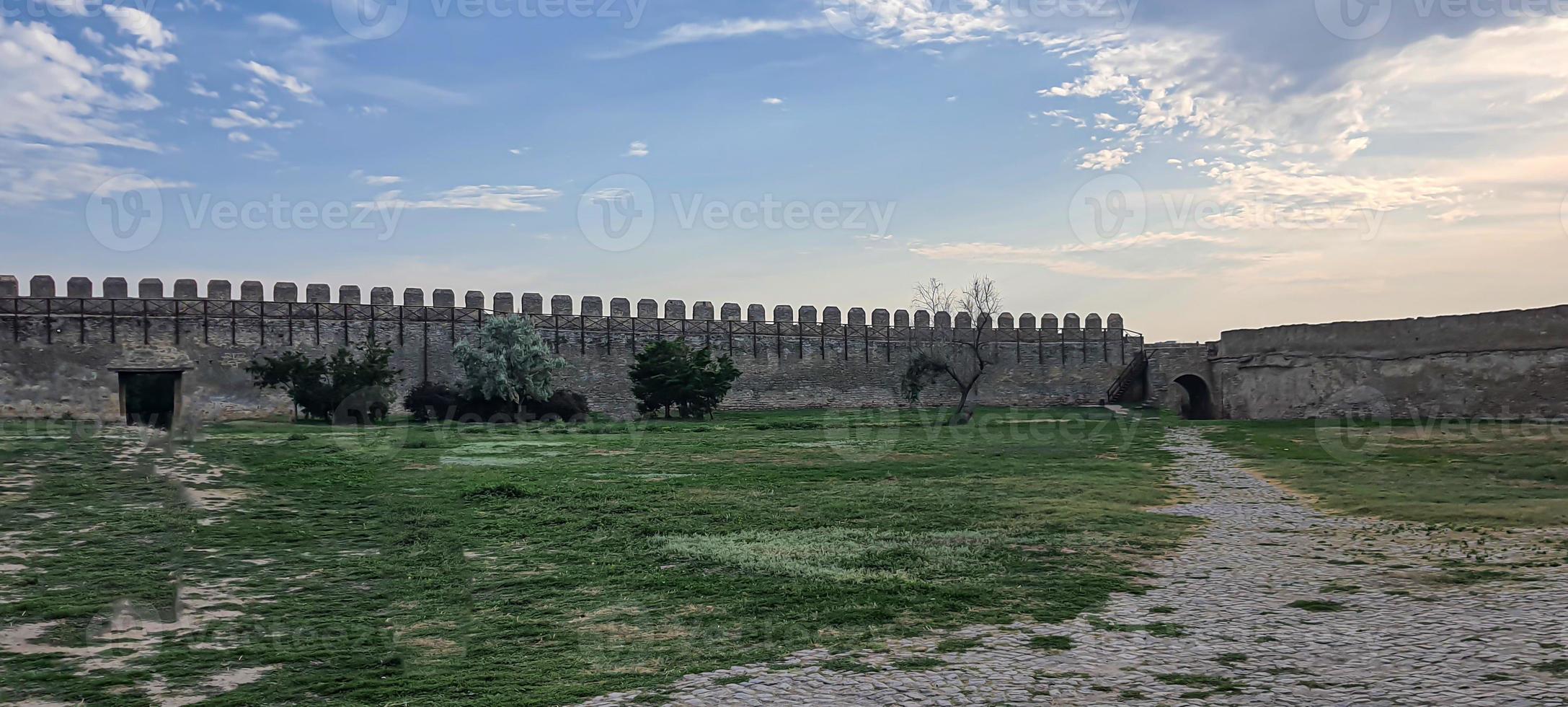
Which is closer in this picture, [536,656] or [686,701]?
[686,701]

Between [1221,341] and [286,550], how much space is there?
86.9 ft

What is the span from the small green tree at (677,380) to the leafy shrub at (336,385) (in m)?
7.77

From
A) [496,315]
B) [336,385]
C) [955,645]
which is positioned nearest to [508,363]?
[496,315]

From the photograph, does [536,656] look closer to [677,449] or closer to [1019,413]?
[677,449]

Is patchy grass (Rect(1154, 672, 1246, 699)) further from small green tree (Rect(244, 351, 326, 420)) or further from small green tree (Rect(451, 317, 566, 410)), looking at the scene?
small green tree (Rect(244, 351, 326, 420))

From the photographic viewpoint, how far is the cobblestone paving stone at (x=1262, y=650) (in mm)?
5109

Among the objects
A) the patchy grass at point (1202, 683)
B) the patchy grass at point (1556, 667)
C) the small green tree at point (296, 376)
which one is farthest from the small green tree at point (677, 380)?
the patchy grass at point (1556, 667)

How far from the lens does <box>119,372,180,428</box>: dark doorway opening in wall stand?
31719mm

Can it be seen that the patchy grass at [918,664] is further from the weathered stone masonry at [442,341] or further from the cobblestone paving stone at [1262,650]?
the weathered stone masonry at [442,341]

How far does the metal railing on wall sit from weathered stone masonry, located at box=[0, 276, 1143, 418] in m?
0.04

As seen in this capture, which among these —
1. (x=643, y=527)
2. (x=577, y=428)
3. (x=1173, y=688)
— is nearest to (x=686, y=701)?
(x=1173, y=688)

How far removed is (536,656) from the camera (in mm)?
6172

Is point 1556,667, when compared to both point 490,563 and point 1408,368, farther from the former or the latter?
point 1408,368

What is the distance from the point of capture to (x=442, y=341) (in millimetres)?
35656
